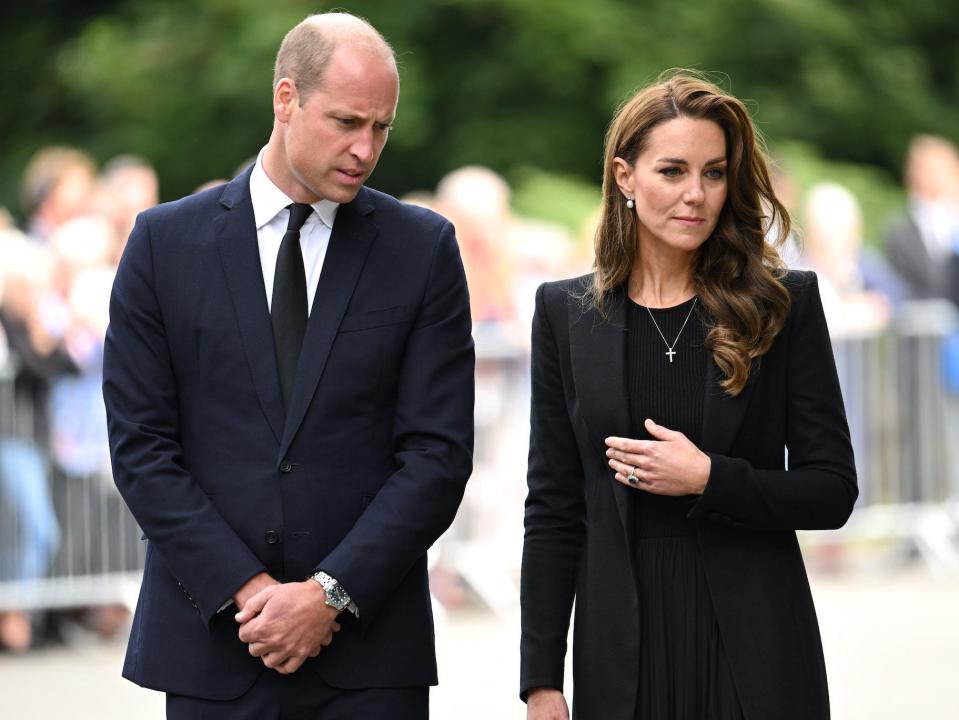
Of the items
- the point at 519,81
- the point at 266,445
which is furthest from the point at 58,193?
the point at 519,81

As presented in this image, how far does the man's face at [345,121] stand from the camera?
3.69 m

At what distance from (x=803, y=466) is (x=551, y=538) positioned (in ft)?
1.84

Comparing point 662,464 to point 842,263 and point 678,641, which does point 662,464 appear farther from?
point 842,263

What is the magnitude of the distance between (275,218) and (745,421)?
1091 millimetres

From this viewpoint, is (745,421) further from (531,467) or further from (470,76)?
(470,76)

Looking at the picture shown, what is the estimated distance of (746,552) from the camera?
3.75 meters

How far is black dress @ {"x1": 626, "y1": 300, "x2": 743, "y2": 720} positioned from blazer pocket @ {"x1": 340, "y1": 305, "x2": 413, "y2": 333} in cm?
49

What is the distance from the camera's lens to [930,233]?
11.8 m

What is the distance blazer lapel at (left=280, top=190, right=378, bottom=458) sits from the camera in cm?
372

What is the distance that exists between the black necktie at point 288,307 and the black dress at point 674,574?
71 cm

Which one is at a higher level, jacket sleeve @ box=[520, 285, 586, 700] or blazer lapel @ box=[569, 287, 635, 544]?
blazer lapel @ box=[569, 287, 635, 544]

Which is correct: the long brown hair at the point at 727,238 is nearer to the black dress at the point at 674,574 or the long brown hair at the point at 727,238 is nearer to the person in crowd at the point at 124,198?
the black dress at the point at 674,574

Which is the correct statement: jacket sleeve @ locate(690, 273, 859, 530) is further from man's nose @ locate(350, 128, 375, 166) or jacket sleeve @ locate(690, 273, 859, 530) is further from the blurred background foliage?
the blurred background foliage

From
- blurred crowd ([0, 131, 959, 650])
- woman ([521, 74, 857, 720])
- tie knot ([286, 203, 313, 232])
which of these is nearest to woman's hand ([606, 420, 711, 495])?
woman ([521, 74, 857, 720])
